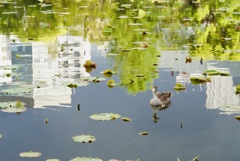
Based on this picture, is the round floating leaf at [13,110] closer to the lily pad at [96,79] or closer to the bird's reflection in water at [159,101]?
the bird's reflection in water at [159,101]

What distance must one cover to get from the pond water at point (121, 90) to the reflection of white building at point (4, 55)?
0.02m

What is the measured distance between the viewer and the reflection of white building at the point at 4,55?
24.9 ft

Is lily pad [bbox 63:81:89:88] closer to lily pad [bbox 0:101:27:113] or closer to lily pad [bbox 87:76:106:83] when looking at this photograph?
lily pad [bbox 87:76:106:83]

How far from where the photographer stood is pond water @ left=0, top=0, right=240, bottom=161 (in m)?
4.96

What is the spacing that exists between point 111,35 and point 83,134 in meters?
6.66

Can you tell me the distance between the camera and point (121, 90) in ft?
22.9

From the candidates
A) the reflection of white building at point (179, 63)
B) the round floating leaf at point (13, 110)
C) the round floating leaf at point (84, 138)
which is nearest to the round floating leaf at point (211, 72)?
the reflection of white building at point (179, 63)

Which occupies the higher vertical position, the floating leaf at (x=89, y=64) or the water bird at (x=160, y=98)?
the floating leaf at (x=89, y=64)

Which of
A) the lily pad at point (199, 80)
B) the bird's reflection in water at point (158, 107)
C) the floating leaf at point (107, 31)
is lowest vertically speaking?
the bird's reflection in water at point (158, 107)

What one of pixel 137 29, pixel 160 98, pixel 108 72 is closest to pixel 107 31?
pixel 137 29

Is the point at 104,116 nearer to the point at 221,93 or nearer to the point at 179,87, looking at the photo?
the point at 179,87

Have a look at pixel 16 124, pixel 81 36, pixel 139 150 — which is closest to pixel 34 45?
pixel 81 36

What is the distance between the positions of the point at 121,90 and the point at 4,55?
325 cm

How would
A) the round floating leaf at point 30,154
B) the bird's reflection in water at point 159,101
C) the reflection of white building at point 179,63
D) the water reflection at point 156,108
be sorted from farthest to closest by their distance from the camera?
the reflection of white building at point 179,63
the bird's reflection in water at point 159,101
the water reflection at point 156,108
the round floating leaf at point 30,154
